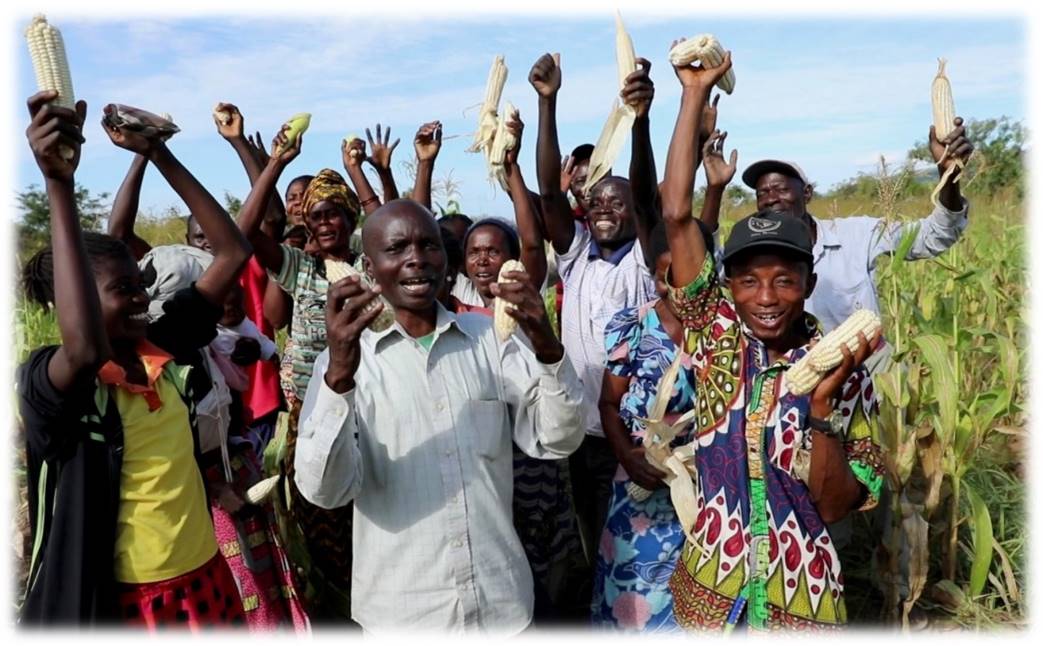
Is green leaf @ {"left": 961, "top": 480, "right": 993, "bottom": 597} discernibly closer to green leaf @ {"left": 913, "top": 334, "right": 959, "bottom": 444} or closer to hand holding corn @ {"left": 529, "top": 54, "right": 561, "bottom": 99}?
green leaf @ {"left": 913, "top": 334, "right": 959, "bottom": 444}

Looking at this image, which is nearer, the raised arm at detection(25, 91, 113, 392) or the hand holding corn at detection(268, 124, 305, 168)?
the raised arm at detection(25, 91, 113, 392)

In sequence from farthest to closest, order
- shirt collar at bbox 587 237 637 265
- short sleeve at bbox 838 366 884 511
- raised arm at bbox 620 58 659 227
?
shirt collar at bbox 587 237 637 265 → raised arm at bbox 620 58 659 227 → short sleeve at bbox 838 366 884 511

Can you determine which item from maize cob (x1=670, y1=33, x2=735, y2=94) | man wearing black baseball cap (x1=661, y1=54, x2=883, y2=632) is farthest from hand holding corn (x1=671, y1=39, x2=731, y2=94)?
man wearing black baseball cap (x1=661, y1=54, x2=883, y2=632)

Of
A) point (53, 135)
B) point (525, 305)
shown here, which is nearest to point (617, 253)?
point (525, 305)

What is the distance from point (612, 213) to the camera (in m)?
3.77

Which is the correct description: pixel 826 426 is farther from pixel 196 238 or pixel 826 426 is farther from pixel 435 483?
pixel 196 238

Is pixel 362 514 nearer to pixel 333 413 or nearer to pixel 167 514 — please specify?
pixel 333 413

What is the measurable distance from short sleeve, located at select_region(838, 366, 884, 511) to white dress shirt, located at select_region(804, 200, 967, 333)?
1887 mm

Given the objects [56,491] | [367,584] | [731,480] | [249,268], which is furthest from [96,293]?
[249,268]

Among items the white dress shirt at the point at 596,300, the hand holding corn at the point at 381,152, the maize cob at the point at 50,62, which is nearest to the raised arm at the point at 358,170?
the hand holding corn at the point at 381,152

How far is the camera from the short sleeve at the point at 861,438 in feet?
7.14

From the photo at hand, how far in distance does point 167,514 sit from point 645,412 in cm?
160

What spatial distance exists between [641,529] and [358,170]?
267 centimetres

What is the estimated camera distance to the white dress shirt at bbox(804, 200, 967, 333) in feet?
13.2
